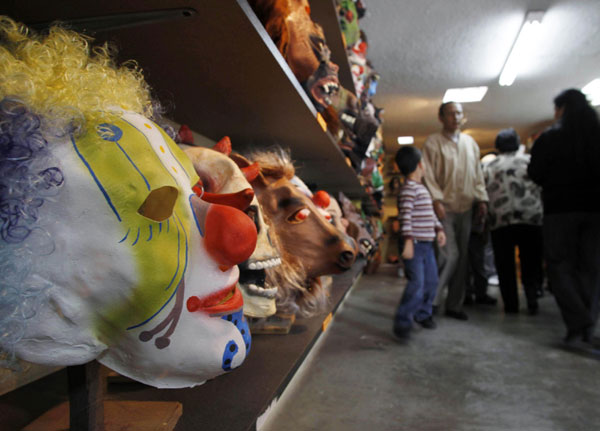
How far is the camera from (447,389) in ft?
6.29

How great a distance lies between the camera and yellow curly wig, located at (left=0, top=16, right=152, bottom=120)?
0.41m

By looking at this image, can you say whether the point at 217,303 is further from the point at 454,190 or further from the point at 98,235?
the point at 454,190

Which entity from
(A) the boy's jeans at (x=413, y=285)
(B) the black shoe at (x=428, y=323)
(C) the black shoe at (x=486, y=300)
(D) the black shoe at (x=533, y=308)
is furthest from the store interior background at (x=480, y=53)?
(B) the black shoe at (x=428, y=323)

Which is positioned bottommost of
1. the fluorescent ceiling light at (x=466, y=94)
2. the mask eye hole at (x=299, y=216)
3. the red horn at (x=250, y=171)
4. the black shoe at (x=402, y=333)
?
the black shoe at (x=402, y=333)

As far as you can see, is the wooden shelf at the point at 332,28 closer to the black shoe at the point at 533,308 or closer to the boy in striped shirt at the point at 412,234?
the boy in striped shirt at the point at 412,234

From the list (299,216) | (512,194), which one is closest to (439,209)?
(512,194)

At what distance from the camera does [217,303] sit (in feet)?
1.64

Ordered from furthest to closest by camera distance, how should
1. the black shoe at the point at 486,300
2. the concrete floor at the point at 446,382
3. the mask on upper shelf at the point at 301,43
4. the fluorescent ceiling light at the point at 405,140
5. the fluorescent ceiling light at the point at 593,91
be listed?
the fluorescent ceiling light at the point at 405,140, the black shoe at the point at 486,300, the fluorescent ceiling light at the point at 593,91, the concrete floor at the point at 446,382, the mask on upper shelf at the point at 301,43

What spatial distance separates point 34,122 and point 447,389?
2059 millimetres

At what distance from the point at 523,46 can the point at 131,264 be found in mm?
4153

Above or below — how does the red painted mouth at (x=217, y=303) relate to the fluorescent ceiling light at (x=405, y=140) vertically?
below

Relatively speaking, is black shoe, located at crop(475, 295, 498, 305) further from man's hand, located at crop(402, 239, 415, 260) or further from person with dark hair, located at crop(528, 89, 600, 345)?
man's hand, located at crop(402, 239, 415, 260)

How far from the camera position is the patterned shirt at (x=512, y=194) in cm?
335

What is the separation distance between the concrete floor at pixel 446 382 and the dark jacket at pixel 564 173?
3.11ft
